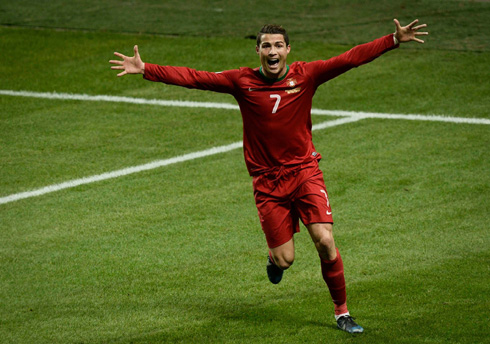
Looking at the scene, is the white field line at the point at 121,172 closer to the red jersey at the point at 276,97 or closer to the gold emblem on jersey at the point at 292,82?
the red jersey at the point at 276,97

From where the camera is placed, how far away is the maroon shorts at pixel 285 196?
7.37 metres

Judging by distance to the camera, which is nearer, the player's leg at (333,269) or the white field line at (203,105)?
the player's leg at (333,269)

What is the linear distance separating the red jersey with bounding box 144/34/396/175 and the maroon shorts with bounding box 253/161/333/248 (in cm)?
Result: 9

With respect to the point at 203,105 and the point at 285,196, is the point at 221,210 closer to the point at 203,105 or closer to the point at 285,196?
the point at 285,196

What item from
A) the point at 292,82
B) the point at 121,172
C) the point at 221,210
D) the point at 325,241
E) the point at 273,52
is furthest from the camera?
the point at 121,172

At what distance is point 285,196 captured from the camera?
7.45 m

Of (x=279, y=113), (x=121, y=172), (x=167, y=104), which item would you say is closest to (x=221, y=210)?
(x=121, y=172)

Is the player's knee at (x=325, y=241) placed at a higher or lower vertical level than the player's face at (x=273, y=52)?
lower

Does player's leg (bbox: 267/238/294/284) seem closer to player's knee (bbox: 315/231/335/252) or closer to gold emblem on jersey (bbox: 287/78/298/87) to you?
player's knee (bbox: 315/231/335/252)

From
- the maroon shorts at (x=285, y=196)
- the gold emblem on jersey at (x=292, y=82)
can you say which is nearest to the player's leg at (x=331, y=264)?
the maroon shorts at (x=285, y=196)

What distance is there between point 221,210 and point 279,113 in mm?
2991

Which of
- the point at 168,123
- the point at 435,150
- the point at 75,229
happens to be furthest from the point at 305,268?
the point at 168,123

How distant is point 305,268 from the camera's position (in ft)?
28.2

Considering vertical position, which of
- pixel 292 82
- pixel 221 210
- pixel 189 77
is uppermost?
pixel 189 77
